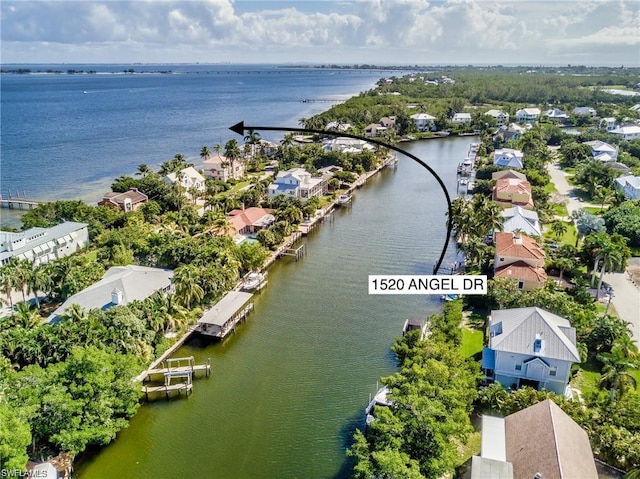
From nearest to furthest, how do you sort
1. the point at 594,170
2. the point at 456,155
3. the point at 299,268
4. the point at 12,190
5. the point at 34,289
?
the point at 34,289 < the point at 299,268 < the point at 594,170 < the point at 12,190 < the point at 456,155

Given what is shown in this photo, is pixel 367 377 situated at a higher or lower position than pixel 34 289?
lower

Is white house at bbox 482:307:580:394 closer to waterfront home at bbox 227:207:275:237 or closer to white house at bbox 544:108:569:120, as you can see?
waterfront home at bbox 227:207:275:237

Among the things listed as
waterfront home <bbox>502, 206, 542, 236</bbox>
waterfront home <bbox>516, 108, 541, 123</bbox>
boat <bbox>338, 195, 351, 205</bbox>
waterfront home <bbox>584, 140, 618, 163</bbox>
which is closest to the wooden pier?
boat <bbox>338, 195, 351, 205</bbox>

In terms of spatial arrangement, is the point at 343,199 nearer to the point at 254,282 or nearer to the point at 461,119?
the point at 254,282

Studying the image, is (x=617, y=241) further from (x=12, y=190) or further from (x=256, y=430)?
(x=12, y=190)

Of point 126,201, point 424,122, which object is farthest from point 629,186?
point 424,122

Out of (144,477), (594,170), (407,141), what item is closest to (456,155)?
(407,141)

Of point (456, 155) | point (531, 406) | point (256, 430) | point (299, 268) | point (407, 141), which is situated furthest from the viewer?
point (407, 141)
